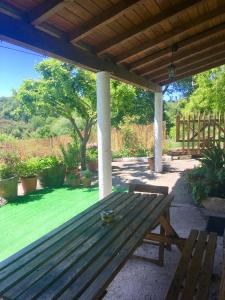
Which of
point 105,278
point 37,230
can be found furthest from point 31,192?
point 105,278

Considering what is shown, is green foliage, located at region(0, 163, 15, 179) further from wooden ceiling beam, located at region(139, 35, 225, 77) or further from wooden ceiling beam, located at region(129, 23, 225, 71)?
wooden ceiling beam, located at region(139, 35, 225, 77)

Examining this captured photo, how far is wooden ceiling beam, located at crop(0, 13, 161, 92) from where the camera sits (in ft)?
9.04

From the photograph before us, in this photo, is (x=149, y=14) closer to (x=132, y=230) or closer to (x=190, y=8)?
(x=190, y=8)

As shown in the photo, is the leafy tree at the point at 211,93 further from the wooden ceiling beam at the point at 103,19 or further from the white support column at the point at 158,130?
the wooden ceiling beam at the point at 103,19

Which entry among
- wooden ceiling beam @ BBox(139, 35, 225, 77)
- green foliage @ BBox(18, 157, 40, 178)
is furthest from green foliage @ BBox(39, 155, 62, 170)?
wooden ceiling beam @ BBox(139, 35, 225, 77)

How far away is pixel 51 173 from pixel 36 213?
91.9 inches

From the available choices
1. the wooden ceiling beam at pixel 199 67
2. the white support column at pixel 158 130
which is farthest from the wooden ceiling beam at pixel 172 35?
the white support column at pixel 158 130

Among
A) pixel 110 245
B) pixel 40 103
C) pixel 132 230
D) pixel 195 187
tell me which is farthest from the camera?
pixel 40 103

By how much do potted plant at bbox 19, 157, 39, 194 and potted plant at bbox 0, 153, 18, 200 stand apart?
0.73 feet

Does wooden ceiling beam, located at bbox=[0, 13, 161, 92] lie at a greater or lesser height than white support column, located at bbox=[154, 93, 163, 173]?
greater

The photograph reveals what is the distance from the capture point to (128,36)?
388cm

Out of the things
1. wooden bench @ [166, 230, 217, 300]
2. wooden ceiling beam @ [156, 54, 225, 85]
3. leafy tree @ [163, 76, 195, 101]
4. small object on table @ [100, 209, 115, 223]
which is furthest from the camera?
leafy tree @ [163, 76, 195, 101]

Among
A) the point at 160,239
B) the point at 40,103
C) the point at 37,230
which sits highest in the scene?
the point at 40,103

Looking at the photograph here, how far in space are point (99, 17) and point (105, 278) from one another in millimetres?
2963
